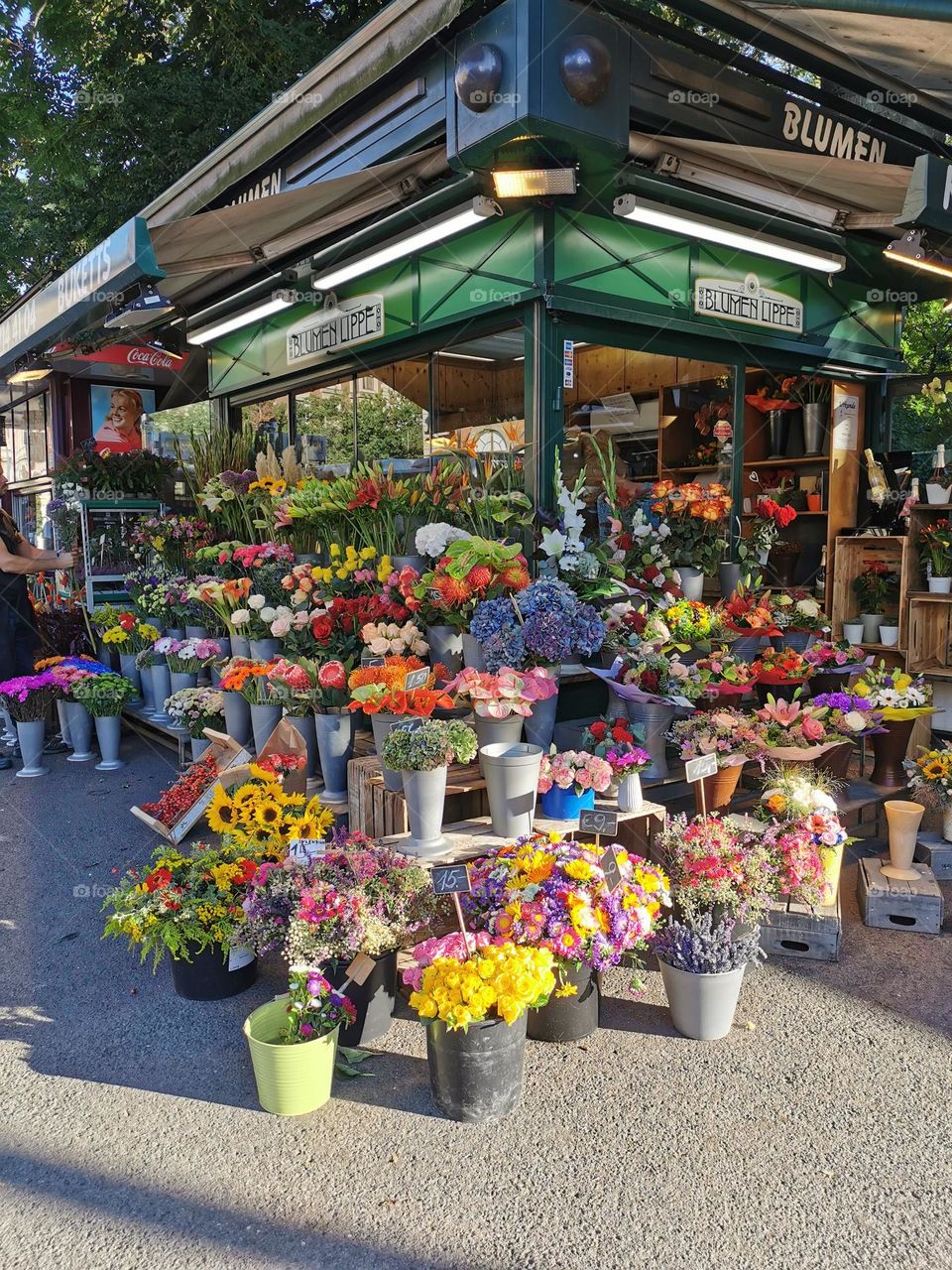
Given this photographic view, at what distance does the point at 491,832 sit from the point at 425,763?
1.54ft

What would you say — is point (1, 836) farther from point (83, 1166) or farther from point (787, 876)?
point (787, 876)

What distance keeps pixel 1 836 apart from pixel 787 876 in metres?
3.94

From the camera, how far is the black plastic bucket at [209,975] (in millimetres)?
2990

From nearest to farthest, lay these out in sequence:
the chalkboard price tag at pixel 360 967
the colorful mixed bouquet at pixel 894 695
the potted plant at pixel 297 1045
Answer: the potted plant at pixel 297 1045 → the chalkboard price tag at pixel 360 967 → the colorful mixed bouquet at pixel 894 695

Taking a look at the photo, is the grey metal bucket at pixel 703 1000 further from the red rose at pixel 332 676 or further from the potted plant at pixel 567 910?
the red rose at pixel 332 676

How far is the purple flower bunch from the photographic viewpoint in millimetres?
3629

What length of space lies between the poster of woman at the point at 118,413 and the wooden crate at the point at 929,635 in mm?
8998

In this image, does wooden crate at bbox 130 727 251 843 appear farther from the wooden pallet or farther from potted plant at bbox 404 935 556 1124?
potted plant at bbox 404 935 556 1124

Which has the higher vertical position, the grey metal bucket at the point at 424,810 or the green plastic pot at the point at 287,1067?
the grey metal bucket at the point at 424,810

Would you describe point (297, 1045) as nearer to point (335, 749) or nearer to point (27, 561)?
point (335, 749)

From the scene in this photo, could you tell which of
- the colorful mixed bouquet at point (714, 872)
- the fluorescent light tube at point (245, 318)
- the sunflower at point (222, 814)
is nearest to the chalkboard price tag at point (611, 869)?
the colorful mixed bouquet at point (714, 872)

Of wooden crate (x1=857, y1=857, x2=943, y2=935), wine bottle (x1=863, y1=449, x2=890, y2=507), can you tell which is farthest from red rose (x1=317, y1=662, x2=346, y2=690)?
wine bottle (x1=863, y1=449, x2=890, y2=507)

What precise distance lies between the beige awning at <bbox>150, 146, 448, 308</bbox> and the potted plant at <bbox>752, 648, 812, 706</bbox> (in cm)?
299

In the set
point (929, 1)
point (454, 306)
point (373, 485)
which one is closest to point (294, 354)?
point (454, 306)
